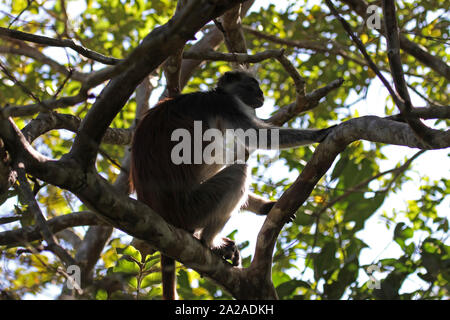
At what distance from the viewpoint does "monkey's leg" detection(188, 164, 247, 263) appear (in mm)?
4609

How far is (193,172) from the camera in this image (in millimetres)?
4793

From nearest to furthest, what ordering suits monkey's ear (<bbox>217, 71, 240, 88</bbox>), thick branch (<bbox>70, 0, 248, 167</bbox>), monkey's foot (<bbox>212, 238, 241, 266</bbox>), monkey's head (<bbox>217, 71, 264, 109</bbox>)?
thick branch (<bbox>70, 0, 248, 167</bbox>) → monkey's foot (<bbox>212, 238, 241, 266</bbox>) → monkey's head (<bbox>217, 71, 264, 109</bbox>) → monkey's ear (<bbox>217, 71, 240, 88</bbox>)

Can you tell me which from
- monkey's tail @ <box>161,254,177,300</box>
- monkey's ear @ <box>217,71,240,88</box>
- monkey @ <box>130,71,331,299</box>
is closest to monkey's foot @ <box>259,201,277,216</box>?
monkey @ <box>130,71,331,299</box>

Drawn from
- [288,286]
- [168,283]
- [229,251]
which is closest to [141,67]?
[168,283]

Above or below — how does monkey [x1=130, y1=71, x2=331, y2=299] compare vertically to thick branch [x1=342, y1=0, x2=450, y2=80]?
below

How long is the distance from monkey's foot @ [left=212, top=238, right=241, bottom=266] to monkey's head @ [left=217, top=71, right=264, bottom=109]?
1.89 meters

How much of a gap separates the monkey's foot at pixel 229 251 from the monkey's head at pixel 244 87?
189cm

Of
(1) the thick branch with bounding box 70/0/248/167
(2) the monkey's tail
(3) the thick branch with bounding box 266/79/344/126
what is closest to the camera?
(1) the thick branch with bounding box 70/0/248/167

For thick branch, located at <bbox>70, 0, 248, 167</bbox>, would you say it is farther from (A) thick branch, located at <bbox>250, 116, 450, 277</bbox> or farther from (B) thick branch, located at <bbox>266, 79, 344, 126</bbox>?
(B) thick branch, located at <bbox>266, 79, 344, 126</bbox>

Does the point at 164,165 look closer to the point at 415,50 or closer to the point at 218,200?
the point at 218,200

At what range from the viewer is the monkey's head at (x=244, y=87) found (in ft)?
19.9

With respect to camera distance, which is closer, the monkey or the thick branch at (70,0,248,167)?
the thick branch at (70,0,248,167)

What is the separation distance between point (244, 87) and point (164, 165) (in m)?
2.12
